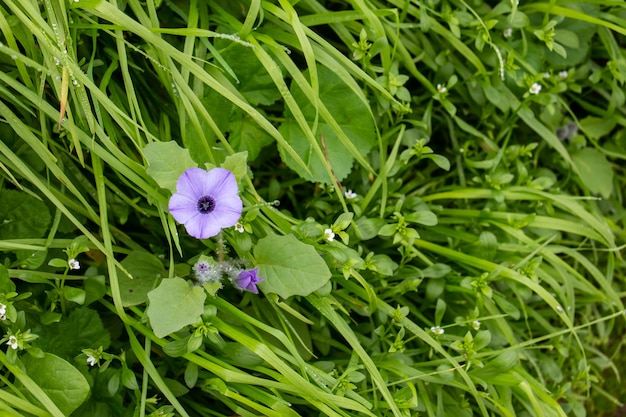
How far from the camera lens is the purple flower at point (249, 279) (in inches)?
52.9

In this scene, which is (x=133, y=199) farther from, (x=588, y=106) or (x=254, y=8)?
(x=588, y=106)

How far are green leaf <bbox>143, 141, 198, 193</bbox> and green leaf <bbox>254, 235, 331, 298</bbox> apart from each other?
0.24m

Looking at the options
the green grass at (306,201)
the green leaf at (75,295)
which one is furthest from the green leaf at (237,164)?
the green leaf at (75,295)

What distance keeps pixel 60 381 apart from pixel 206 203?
0.48 meters

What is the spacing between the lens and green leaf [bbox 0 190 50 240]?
1.46 metres

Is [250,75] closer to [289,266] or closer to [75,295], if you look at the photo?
[289,266]

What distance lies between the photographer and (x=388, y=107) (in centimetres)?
166

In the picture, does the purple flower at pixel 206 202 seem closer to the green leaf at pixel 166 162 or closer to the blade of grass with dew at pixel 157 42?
the green leaf at pixel 166 162

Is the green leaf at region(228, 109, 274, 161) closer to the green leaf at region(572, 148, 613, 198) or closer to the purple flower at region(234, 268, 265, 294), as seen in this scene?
the purple flower at region(234, 268, 265, 294)

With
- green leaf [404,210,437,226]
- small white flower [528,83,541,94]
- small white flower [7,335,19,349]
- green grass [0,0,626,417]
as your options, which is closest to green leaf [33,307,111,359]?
green grass [0,0,626,417]

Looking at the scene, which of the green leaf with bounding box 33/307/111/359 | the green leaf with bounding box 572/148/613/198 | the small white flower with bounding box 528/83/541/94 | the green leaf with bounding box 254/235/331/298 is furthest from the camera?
the green leaf with bounding box 572/148/613/198

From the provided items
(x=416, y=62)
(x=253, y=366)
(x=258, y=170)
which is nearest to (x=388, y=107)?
(x=416, y=62)

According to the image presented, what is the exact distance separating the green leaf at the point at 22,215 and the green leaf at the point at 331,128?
0.62 m

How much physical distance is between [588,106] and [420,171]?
0.65 metres
